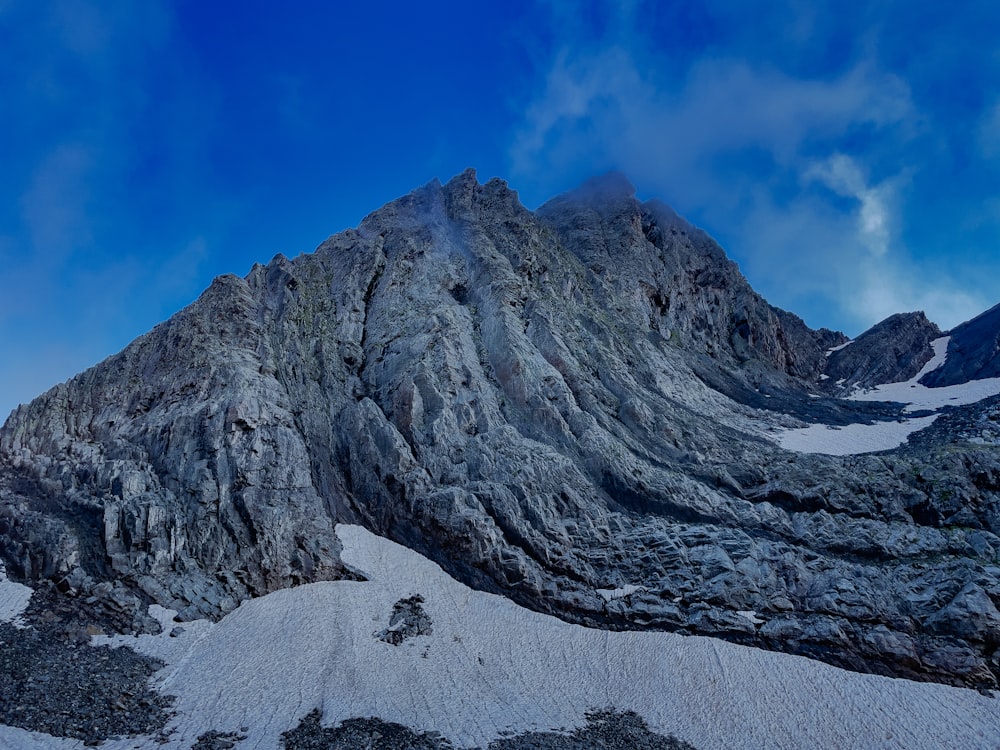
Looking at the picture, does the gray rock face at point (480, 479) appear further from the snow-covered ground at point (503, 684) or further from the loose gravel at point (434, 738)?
the loose gravel at point (434, 738)

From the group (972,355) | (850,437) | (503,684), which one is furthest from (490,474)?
(972,355)

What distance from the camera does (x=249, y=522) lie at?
33.7m

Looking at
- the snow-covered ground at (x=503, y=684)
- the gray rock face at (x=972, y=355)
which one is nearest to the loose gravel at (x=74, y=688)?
the snow-covered ground at (x=503, y=684)

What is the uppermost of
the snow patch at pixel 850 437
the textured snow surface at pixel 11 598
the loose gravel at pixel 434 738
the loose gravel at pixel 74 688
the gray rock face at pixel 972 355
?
the gray rock face at pixel 972 355

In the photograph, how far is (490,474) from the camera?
37.7m

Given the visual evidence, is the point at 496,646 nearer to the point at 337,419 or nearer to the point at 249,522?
the point at 249,522

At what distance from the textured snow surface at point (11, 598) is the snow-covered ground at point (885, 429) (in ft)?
163

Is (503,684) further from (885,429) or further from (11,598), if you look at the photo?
(885,429)

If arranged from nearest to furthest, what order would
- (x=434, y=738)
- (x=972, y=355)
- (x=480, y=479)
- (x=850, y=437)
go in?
(x=434, y=738), (x=480, y=479), (x=850, y=437), (x=972, y=355)

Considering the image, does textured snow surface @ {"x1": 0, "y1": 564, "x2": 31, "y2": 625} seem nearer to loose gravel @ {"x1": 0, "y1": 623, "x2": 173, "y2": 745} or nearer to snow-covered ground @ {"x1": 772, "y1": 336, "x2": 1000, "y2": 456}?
loose gravel @ {"x1": 0, "y1": 623, "x2": 173, "y2": 745}

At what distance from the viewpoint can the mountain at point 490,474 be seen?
95.6 ft

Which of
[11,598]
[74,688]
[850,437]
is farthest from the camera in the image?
[850,437]

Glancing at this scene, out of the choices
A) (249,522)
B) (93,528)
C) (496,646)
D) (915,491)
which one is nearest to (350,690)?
(496,646)

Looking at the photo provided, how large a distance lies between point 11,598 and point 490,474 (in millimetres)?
24458
